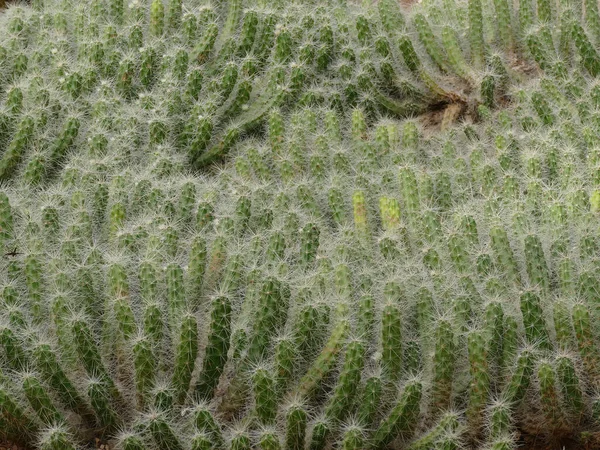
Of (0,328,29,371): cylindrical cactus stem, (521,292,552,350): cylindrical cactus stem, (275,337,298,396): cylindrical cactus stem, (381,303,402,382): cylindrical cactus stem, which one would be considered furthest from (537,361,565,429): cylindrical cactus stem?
(0,328,29,371): cylindrical cactus stem

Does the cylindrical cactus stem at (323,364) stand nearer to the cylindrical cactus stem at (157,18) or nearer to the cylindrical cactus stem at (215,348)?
the cylindrical cactus stem at (215,348)

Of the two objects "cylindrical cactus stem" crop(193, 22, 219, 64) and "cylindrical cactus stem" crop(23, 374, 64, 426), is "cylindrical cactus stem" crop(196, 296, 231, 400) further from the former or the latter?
"cylindrical cactus stem" crop(193, 22, 219, 64)

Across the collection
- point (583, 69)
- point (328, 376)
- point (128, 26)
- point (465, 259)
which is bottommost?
point (328, 376)

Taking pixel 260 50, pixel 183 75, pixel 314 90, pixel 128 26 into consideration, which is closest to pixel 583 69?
pixel 314 90

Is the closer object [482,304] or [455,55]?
[482,304]

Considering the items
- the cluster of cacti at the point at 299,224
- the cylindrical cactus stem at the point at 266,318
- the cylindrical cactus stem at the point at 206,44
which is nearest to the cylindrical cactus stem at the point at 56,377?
the cluster of cacti at the point at 299,224

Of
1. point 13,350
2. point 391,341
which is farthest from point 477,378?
point 13,350

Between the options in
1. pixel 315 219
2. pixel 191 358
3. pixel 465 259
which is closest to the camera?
pixel 191 358

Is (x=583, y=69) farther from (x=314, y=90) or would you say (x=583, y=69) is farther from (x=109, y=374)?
(x=109, y=374)

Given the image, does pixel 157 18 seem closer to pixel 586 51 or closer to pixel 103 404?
pixel 586 51
